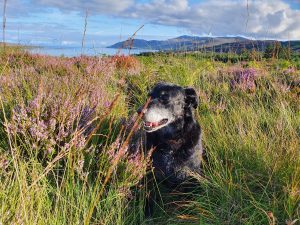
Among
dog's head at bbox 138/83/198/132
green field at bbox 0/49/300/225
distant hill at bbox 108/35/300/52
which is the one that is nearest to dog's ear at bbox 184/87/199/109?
dog's head at bbox 138/83/198/132

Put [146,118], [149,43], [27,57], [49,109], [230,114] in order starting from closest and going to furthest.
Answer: [146,118] < [49,109] < [230,114] < [149,43] < [27,57]

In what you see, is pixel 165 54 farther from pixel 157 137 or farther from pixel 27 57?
pixel 157 137

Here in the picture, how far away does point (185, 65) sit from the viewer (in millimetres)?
8414

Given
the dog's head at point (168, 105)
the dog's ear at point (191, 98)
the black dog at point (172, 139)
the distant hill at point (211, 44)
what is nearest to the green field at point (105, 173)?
the black dog at point (172, 139)

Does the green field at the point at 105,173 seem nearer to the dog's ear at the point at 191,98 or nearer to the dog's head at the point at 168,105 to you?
the dog's head at the point at 168,105

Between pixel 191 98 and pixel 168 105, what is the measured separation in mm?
356

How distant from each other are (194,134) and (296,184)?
4.37 ft

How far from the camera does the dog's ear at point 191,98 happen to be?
4442 millimetres

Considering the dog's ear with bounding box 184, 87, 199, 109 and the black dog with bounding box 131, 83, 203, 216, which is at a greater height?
the dog's ear with bounding box 184, 87, 199, 109

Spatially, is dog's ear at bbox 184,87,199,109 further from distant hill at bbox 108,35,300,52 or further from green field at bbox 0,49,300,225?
distant hill at bbox 108,35,300,52

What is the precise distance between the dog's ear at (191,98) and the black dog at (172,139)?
77 mm

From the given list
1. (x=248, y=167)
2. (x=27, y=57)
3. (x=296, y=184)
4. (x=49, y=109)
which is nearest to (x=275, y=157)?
(x=248, y=167)

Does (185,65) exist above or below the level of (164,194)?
above

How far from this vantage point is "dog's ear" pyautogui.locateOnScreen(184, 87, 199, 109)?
4.44 m
